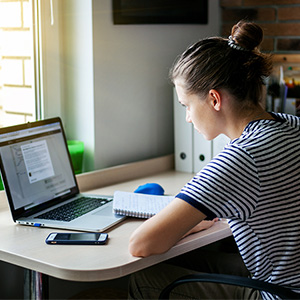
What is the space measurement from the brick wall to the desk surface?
129 centimetres

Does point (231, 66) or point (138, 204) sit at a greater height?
point (231, 66)

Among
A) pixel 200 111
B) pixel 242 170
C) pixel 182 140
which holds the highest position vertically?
pixel 200 111

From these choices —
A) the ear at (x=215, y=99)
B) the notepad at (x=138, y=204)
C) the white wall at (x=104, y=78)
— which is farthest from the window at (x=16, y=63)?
the ear at (x=215, y=99)

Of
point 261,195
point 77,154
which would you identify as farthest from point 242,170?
point 77,154

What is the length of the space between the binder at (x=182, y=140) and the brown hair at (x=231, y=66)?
991 millimetres

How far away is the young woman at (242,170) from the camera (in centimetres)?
127

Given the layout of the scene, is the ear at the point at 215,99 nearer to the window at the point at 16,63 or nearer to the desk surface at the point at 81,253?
the desk surface at the point at 81,253

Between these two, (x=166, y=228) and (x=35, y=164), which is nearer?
(x=166, y=228)

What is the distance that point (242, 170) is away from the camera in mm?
1257

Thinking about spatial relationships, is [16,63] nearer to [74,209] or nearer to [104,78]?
[104,78]

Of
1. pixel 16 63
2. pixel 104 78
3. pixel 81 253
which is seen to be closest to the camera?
pixel 81 253

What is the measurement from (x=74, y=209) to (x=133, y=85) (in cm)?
85

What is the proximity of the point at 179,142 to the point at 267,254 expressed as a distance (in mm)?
1232

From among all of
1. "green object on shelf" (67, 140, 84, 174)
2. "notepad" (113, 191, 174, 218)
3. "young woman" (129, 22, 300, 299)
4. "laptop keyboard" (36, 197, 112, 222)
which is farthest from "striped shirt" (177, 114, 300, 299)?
"green object on shelf" (67, 140, 84, 174)
